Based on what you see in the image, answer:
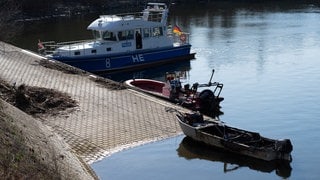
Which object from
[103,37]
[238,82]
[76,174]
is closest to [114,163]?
[76,174]

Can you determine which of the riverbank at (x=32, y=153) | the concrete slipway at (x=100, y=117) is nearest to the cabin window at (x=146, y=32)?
the concrete slipway at (x=100, y=117)

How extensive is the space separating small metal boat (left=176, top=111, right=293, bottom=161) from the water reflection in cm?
24

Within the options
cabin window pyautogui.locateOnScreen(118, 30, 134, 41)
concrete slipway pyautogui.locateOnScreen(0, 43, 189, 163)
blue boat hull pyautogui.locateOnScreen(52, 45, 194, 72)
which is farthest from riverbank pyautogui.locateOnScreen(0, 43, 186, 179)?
cabin window pyautogui.locateOnScreen(118, 30, 134, 41)

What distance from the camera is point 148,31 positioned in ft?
120

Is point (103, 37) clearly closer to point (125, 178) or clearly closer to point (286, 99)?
point (286, 99)

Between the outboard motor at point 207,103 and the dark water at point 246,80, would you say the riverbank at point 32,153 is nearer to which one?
the dark water at point 246,80

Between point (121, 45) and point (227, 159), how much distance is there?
1928cm

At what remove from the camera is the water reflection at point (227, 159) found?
17.2m

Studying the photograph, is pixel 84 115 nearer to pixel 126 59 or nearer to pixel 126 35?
pixel 126 35

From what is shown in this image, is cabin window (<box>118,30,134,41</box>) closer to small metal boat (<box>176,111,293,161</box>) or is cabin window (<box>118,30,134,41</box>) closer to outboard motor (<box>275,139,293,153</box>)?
small metal boat (<box>176,111,293,161</box>)

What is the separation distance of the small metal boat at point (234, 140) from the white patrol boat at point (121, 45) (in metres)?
16.3

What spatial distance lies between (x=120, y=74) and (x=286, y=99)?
1336 cm

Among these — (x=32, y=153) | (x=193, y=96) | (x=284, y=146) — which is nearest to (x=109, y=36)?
(x=193, y=96)

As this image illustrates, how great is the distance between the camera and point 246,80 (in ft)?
108
